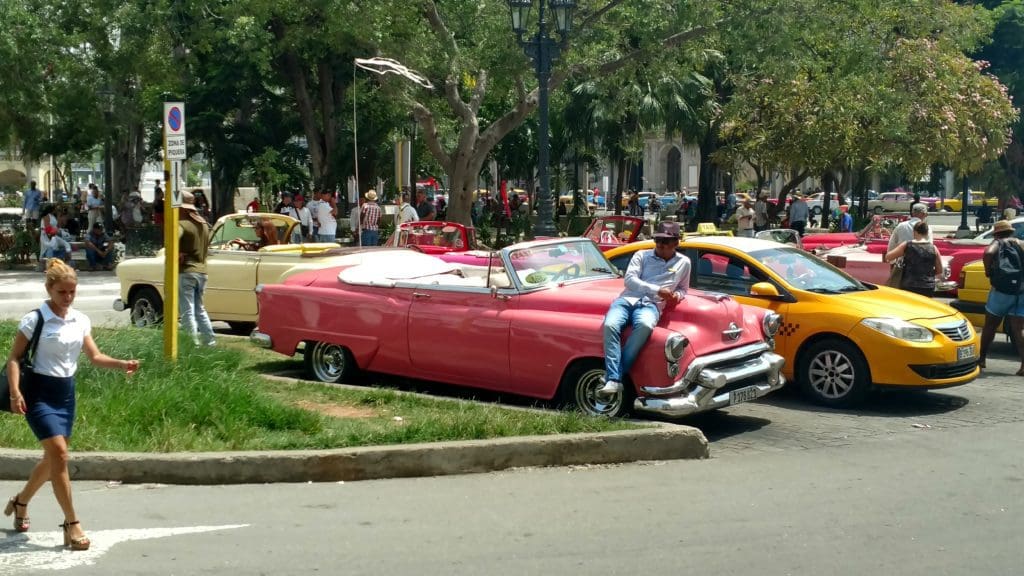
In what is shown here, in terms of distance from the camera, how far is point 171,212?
996 cm

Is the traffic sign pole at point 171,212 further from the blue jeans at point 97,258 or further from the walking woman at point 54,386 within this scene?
the blue jeans at point 97,258

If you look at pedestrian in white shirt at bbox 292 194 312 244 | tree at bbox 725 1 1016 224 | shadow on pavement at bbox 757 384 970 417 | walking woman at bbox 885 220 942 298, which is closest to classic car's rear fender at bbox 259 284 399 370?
shadow on pavement at bbox 757 384 970 417

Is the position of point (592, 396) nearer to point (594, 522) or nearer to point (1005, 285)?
point (594, 522)

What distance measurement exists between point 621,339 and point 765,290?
7.65ft

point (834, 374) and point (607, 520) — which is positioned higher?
point (834, 374)

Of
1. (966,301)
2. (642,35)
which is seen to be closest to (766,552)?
(966,301)

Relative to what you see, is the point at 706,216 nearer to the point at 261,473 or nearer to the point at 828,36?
the point at 828,36

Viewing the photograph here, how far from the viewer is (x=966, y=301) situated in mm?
13750

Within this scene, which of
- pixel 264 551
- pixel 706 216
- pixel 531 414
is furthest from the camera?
pixel 706 216

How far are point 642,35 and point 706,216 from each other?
2003cm

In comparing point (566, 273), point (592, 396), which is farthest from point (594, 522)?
point (566, 273)

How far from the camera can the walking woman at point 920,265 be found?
45.0 ft

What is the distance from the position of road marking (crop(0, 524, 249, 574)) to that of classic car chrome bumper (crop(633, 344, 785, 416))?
10.9 ft

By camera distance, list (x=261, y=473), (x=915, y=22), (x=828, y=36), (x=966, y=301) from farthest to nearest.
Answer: (x=915, y=22) < (x=828, y=36) < (x=966, y=301) < (x=261, y=473)
